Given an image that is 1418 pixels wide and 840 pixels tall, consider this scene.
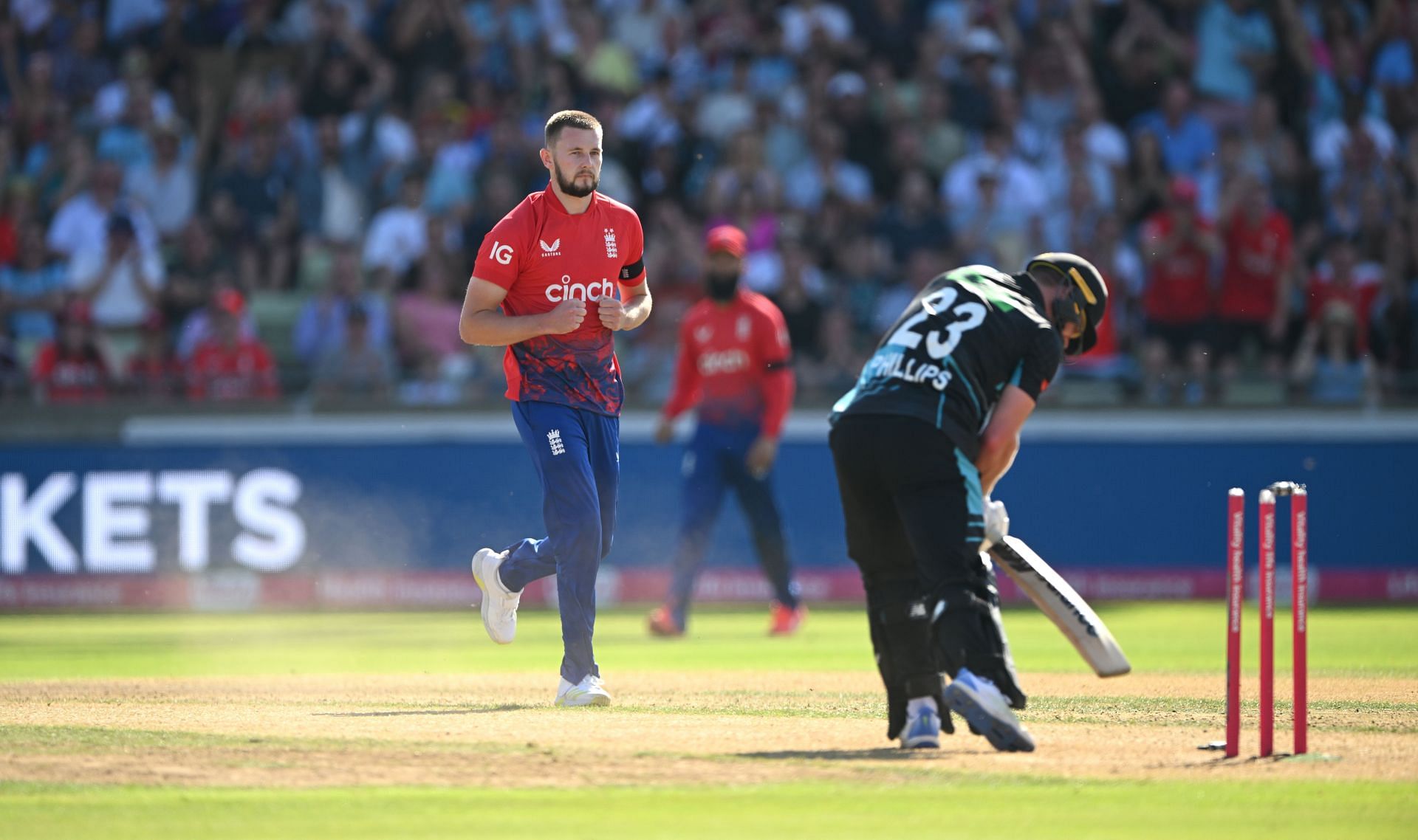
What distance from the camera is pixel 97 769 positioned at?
23.9ft

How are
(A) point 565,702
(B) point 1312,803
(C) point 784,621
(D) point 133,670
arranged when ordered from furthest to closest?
(C) point 784,621
(D) point 133,670
(A) point 565,702
(B) point 1312,803

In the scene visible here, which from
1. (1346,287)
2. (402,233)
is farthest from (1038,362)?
(402,233)

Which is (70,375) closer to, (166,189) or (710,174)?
(166,189)

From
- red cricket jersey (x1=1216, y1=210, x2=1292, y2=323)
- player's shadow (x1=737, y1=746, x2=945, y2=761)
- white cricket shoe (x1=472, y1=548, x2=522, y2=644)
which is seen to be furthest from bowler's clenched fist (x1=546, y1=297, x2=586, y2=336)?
red cricket jersey (x1=1216, y1=210, x2=1292, y2=323)

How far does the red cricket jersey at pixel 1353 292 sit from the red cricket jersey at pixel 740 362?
693 centimetres

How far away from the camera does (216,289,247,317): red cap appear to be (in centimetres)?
1898

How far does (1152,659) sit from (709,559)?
6.68m

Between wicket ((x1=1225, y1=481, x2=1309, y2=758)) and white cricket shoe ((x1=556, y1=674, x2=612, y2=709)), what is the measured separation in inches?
121

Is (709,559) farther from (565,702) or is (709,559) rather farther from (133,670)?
(565,702)

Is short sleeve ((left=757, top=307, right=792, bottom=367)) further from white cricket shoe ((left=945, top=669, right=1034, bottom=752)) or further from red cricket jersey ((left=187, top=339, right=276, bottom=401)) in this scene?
white cricket shoe ((left=945, top=669, right=1034, bottom=752))

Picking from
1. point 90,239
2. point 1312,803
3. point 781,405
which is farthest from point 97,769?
point 90,239

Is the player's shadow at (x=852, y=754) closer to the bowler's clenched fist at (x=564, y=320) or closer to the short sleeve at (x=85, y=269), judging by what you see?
the bowler's clenched fist at (x=564, y=320)

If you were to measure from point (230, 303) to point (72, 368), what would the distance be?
5.31ft

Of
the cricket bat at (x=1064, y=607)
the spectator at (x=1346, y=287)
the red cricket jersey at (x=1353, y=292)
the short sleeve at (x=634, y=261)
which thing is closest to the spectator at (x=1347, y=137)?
the spectator at (x=1346, y=287)
